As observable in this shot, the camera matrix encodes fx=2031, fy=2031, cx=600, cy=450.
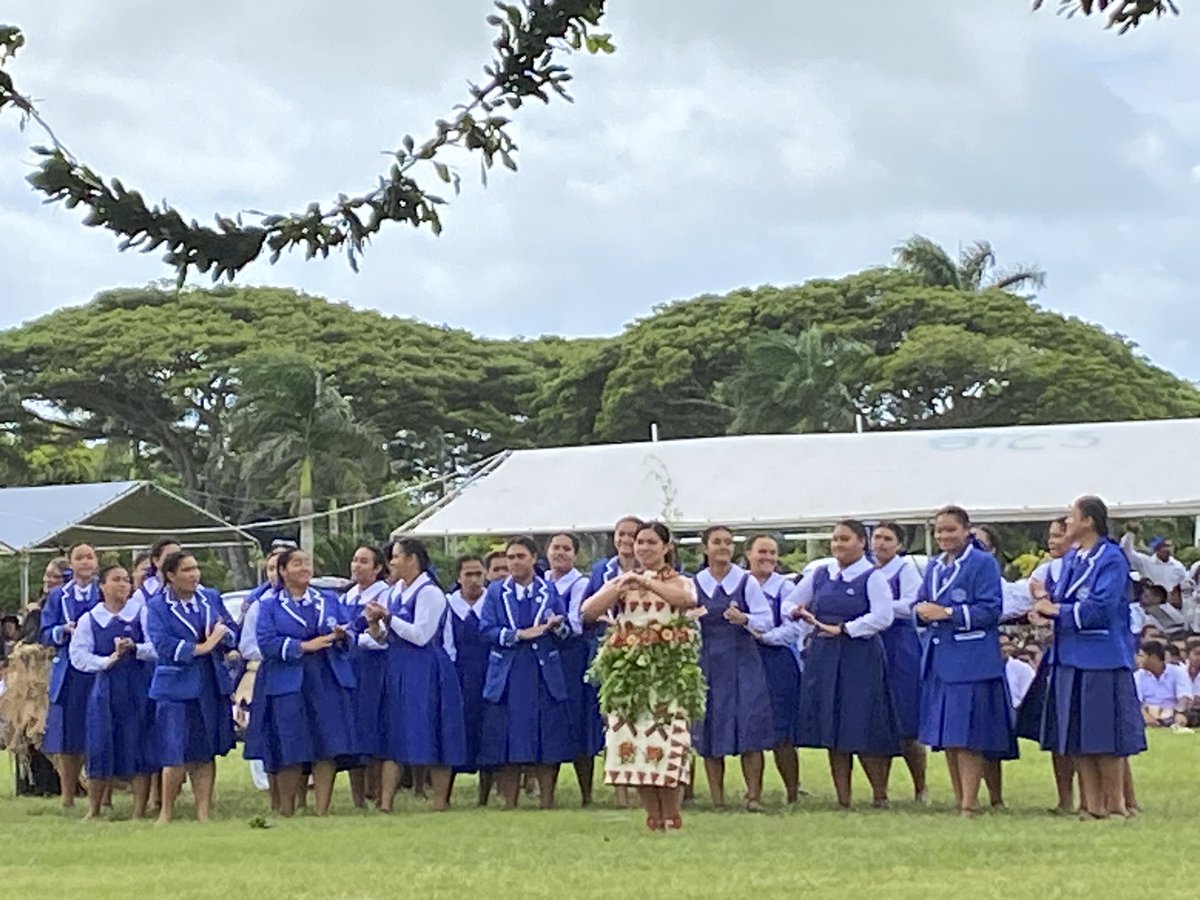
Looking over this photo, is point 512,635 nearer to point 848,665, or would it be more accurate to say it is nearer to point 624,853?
point 848,665

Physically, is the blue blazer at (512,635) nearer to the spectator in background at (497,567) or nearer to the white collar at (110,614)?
the spectator in background at (497,567)

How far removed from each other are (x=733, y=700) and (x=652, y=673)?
5.24ft

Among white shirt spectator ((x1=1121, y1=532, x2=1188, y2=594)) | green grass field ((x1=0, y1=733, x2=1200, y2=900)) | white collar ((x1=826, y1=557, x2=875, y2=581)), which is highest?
white shirt spectator ((x1=1121, y1=532, x2=1188, y2=594))

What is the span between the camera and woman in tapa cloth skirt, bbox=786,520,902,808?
423 inches

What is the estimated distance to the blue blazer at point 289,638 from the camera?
437 inches

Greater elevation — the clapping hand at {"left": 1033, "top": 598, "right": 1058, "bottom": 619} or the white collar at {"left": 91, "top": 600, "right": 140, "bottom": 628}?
the white collar at {"left": 91, "top": 600, "right": 140, "bottom": 628}

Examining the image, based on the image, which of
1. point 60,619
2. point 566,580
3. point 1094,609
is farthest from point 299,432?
point 1094,609

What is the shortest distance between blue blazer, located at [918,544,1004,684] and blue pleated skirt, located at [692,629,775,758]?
3.79 feet

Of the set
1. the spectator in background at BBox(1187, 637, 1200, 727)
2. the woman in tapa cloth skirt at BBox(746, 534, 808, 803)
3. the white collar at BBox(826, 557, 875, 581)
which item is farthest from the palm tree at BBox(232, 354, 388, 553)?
the white collar at BBox(826, 557, 875, 581)

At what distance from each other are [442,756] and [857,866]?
12.4ft

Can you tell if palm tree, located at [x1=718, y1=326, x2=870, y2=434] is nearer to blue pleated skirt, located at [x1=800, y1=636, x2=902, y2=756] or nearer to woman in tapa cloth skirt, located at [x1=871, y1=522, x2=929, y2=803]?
woman in tapa cloth skirt, located at [x1=871, y1=522, x2=929, y2=803]

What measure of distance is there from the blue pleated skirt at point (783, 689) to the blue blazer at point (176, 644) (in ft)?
9.92

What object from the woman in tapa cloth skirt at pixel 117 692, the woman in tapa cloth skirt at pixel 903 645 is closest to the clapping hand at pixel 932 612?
the woman in tapa cloth skirt at pixel 903 645

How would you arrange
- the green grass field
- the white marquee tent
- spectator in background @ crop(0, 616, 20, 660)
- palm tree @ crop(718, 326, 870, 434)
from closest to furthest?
the green grass field < spectator in background @ crop(0, 616, 20, 660) < the white marquee tent < palm tree @ crop(718, 326, 870, 434)
